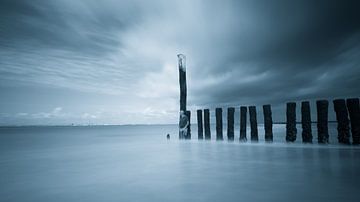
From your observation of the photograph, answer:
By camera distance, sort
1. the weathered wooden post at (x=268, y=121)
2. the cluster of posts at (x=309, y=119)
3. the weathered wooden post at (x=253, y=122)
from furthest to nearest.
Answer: the weathered wooden post at (x=253, y=122) → the weathered wooden post at (x=268, y=121) → the cluster of posts at (x=309, y=119)

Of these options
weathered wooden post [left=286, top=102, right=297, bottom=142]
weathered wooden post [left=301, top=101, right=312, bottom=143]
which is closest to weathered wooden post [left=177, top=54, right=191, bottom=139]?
weathered wooden post [left=286, top=102, right=297, bottom=142]

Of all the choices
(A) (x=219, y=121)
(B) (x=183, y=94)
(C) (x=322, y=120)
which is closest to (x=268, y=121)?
(C) (x=322, y=120)

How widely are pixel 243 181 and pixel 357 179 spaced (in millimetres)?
1879

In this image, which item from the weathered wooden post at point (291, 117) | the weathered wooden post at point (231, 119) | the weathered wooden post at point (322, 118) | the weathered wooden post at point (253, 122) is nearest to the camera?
the weathered wooden post at point (322, 118)

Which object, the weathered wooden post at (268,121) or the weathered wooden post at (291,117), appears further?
the weathered wooden post at (268,121)

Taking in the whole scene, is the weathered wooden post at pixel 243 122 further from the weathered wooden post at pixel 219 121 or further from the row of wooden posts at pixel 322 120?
the weathered wooden post at pixel 219 121

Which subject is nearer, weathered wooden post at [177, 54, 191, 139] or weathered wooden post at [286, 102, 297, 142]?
weathered wooden post at [286, 102, 297, 142]

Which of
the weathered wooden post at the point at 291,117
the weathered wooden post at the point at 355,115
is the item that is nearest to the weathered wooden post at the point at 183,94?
the weathered wooden post at the point at 291,117

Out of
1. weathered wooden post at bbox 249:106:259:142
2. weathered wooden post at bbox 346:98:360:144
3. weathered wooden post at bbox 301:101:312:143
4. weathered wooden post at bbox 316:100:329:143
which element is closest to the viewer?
weathered wooden post at bbox 346:98:360:144

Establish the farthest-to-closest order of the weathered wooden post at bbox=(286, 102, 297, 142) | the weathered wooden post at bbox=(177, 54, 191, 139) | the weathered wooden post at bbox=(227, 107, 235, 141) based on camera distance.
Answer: the weathered wooden post at bbox=(177, 54, 191, 139), the weathered wooden post at bbox=(227, 107, 235, 141), the weathered wooden post at bbox=(286, 102, 297, 142)

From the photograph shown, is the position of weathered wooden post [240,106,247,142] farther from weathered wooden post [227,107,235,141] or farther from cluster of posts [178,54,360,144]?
weathered wooden post [227,107,235,141]

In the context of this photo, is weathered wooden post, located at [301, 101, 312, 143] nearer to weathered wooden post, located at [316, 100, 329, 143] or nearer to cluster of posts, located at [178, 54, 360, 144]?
cluster of posts, located at [178, 54, 360, 144]

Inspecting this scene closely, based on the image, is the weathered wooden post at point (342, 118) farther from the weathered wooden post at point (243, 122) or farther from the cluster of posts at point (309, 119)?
the weathered wooden post at point (243, 122)

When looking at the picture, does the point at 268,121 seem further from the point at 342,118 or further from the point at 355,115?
the point at 355,115
